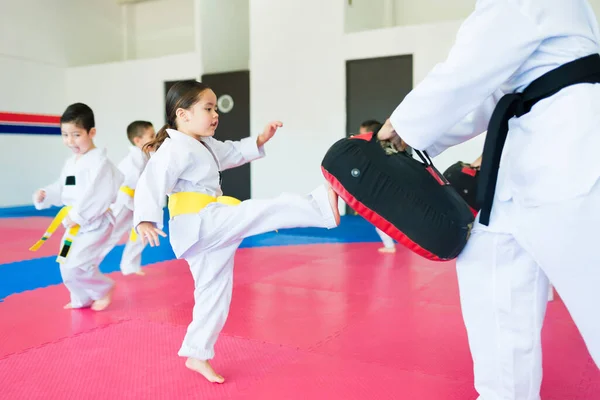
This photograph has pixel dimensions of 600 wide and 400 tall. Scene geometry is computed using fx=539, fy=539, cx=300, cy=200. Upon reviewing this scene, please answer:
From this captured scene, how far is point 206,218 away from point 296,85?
7.00 m

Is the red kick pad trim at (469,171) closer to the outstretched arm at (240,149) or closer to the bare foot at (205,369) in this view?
the outstretched arm at (240,149)

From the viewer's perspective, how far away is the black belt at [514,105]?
1.50 m

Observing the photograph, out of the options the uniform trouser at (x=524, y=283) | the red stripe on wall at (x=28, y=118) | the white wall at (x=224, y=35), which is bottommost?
the uniform trouser at (x=524, y=283)

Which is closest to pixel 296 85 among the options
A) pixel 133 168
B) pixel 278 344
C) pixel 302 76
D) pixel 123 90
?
pixel 302 76

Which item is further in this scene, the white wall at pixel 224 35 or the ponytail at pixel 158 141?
the white wall at pixel 224 35

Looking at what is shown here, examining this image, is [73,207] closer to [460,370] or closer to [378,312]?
[378,312]

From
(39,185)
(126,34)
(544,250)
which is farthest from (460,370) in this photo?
(126,34)

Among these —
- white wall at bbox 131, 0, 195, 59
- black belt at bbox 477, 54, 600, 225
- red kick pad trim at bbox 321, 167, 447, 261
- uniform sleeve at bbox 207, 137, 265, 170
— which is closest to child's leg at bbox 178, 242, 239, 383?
uniform sleeve at bbox 207, 137, 265, 170

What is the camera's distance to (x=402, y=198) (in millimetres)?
1687

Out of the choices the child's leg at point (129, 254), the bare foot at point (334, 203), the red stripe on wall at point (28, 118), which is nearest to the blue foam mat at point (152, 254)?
the child's leg at point (129, 254)

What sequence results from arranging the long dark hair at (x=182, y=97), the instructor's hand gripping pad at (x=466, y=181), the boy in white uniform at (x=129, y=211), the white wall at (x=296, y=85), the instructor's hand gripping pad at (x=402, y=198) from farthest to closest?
the white wall at (x=296, y=85), the boy in white uniform at (x=129, y=211), the instructor's hand gripping pad at (x=466, y=181), the long dark hair at (x=182, y=97), the instructor's hand gripping pad at (x=402, y=198)

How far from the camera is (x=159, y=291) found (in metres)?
4.05

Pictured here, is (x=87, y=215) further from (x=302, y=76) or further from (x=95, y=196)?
(x=302, y=76)

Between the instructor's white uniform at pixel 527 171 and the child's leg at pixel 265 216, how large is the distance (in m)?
0.58
